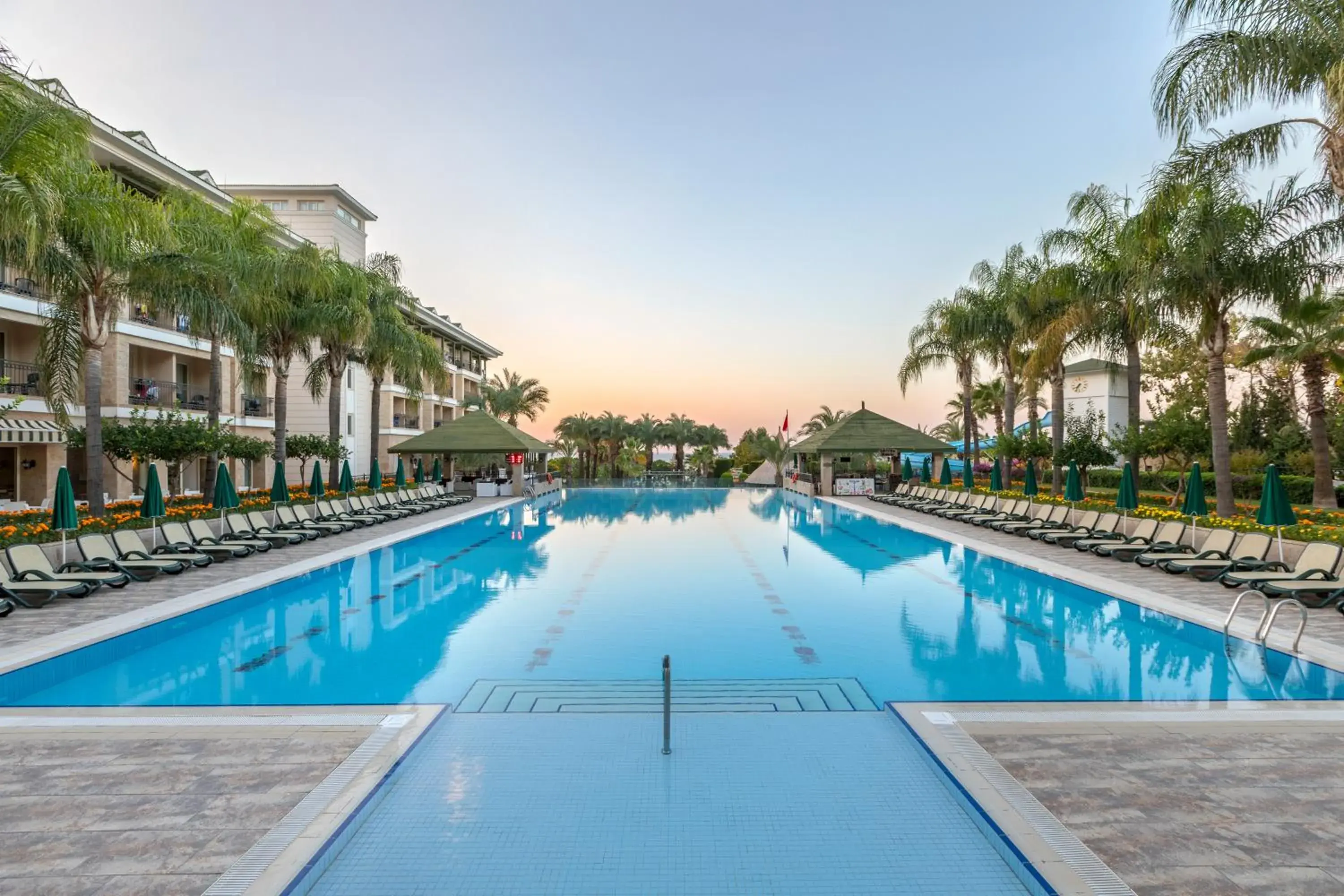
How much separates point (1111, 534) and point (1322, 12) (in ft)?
32.6

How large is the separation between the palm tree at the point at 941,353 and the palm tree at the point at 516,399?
2801 cm

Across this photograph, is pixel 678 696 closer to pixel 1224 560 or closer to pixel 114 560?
pixel 114 560

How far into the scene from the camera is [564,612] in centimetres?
1097

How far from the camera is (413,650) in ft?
29.0

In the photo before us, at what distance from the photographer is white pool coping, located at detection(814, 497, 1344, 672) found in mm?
7754

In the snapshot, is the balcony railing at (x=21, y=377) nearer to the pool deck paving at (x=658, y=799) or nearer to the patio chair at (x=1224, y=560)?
the pool deck paving at (x=658, y=799)

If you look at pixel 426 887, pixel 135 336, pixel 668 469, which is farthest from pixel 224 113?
pixel 668 469

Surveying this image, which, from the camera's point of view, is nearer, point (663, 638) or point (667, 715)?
point (667, 715)

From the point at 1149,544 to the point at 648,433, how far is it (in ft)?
131

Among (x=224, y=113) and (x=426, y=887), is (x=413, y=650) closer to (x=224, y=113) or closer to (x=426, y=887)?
(x=426, y=887)

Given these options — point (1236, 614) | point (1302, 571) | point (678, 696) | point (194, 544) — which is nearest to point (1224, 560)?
point (1302, 571)

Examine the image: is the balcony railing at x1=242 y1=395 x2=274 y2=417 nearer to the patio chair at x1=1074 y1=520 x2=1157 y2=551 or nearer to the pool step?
the pool step

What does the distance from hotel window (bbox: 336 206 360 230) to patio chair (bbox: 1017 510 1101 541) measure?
1652 inches

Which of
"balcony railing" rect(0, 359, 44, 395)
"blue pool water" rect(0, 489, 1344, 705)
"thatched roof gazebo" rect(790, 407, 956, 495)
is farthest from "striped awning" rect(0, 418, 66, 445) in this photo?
"thatched roof gazebo" rect(790, 407, 956, 495)
